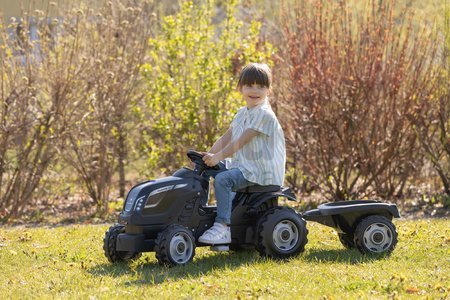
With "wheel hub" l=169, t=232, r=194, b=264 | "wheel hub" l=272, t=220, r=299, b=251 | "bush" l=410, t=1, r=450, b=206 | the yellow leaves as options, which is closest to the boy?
"wheel hub" l=169, t=232, r=194, b=264

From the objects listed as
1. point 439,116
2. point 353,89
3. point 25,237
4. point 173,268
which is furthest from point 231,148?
point 439,116

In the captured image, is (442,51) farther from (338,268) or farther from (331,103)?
(338,268)

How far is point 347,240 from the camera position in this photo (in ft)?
23.1

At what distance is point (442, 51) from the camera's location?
11.0m

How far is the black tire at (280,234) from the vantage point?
255 inches

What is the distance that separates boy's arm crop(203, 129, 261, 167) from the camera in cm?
651

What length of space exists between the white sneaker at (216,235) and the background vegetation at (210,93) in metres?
4.63

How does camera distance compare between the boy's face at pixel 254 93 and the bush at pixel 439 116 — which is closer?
the boy's face at pixel 254 93

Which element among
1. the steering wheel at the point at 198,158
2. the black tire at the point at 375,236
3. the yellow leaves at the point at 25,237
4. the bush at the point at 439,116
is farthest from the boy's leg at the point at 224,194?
the bush at the point at 439,116

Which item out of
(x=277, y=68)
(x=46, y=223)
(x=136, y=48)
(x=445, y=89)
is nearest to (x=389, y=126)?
(x=445, y=89)

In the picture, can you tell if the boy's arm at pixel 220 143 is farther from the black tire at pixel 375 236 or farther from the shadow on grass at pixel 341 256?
the black tire at pixel 375 236

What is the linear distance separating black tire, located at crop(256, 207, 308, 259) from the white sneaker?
27 cm

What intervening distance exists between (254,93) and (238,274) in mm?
1595

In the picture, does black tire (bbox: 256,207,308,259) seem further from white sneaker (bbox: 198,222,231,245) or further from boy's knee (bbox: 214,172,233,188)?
boy's knee (bbox: 214,172,233,188)
